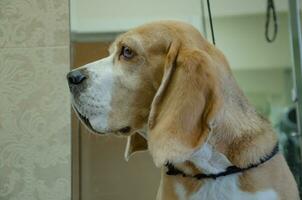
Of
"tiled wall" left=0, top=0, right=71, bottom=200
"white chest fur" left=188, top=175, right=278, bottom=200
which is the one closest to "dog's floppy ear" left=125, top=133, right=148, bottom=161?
"white chest fur" left=188, top=175, right=278, bottom=200

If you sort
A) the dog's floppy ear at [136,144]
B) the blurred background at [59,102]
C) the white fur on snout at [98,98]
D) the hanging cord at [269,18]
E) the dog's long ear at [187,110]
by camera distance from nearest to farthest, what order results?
the dog's long ear at [187,110] < the white fur on snout at [98,98] < the dog's floppy ear at [136,144] < the blurred background at [59,102] < the hanging cord at [269,18]

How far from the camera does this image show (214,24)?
4.54 ft

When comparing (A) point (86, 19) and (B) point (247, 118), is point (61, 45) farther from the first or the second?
(B) point (247, 118)

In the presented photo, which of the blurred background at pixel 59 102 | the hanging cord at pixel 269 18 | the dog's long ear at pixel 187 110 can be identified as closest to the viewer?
the dog's long ear at pixel 187 110

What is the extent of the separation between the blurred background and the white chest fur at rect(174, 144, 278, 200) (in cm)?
41

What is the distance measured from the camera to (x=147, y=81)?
2.62 ft

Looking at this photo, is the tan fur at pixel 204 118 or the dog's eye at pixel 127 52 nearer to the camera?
the tan fur at pixel 204 118

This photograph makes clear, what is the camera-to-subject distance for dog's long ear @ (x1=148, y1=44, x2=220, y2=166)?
696 mm

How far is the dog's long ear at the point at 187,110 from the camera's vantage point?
696 millimetres

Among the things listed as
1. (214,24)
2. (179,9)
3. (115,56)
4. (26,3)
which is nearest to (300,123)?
(214,24)

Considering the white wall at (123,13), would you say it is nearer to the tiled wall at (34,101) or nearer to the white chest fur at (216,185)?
the tiled wall at (34,101)

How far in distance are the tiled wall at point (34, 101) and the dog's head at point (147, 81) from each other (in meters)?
0.40

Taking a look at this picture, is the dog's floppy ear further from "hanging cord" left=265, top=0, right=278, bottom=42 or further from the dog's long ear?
"hanging cord" left=265, top=0, right=278, bottom=42

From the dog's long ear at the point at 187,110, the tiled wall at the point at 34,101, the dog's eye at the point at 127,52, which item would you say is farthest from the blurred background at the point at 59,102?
the dog's long ear at the point at 187,110
